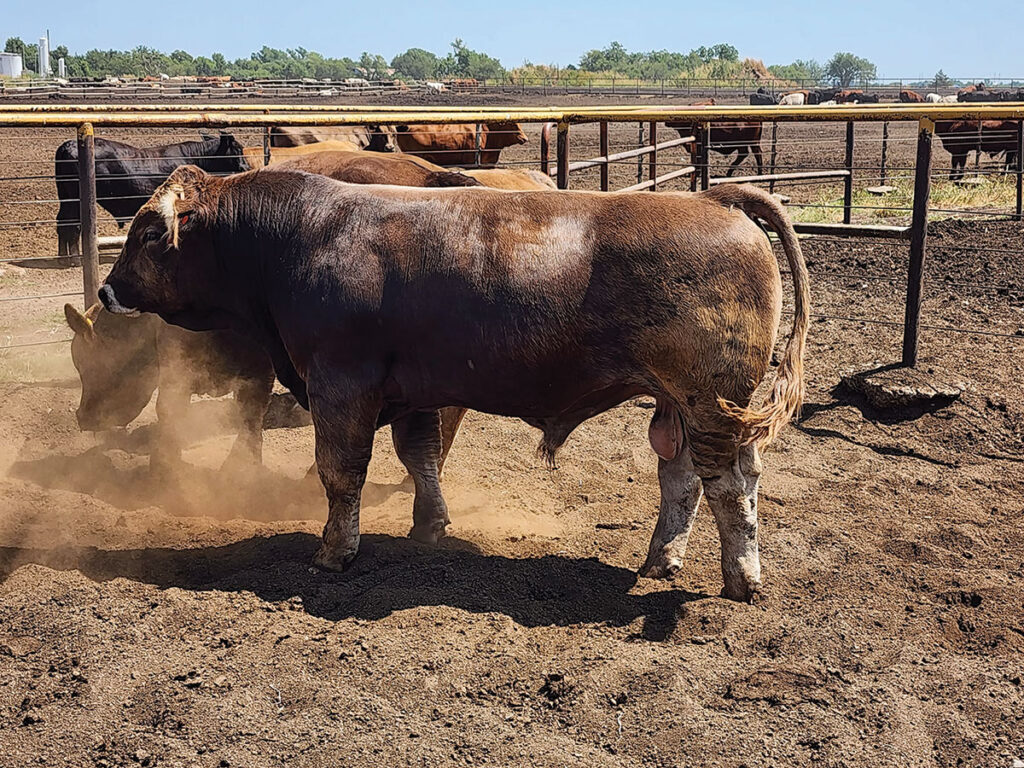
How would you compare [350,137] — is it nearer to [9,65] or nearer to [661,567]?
[661,567]

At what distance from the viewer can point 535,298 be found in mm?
4238

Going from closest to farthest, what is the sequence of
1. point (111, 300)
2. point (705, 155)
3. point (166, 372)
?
point (111, 300)
point (166, 372)
point (705, 155)

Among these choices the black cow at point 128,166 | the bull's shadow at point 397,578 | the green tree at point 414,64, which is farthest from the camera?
the green tree at point 414,64

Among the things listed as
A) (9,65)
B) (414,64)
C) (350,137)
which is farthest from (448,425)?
(414,64)

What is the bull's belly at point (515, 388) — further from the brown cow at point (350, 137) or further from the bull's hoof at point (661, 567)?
the brown cow at point (350, 137)

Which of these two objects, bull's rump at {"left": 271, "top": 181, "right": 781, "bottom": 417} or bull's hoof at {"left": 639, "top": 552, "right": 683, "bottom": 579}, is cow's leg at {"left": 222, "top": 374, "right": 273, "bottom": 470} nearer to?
bull's rump at {"left": 271, "top": 181, "right": 781, "bottom": 417}

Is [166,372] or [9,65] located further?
[9,65]

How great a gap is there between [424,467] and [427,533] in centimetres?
32

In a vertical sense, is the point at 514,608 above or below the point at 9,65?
below

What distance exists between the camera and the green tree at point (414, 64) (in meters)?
142

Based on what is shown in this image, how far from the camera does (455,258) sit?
14.3ft

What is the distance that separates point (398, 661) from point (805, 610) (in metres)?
1.67

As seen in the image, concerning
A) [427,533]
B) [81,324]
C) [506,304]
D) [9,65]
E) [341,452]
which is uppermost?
[9,65]

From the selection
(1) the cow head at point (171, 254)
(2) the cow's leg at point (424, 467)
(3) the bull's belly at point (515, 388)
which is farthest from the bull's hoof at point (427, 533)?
(1) the cow head at point (171, 254)
